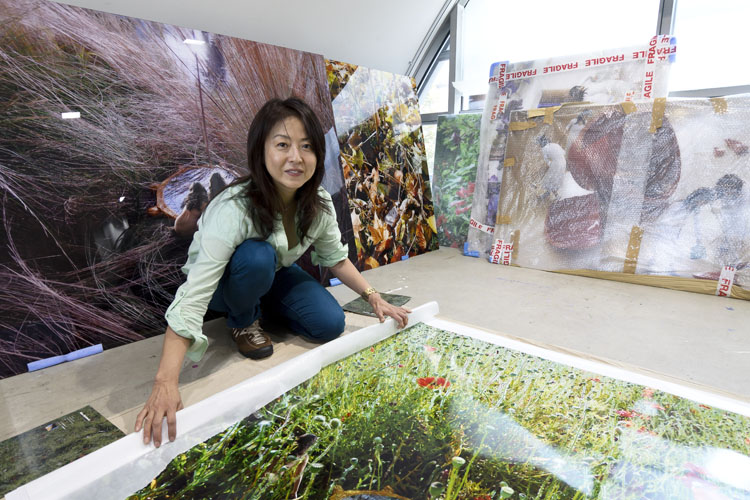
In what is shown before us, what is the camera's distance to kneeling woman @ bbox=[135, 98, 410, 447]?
1.09m

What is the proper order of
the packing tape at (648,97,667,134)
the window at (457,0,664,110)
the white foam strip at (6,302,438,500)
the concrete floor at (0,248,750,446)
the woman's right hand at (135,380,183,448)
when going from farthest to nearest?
the window at (457,0,664,110) → the packing tape at (648,97,667,134) → the concrete floor at (0,248,750,446) → the woman's right hand at (135,380,183,448) → the white foam strip at (6,302,438,500)

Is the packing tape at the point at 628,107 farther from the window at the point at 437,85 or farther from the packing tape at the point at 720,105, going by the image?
the window at the point at 437,85

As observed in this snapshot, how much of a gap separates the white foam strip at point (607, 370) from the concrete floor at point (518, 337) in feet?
0.31

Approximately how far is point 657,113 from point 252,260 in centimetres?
231

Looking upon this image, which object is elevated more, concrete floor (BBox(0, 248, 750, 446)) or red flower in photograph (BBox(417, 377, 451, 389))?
red flower in photograph (BBox(417, 377, 451, 389))

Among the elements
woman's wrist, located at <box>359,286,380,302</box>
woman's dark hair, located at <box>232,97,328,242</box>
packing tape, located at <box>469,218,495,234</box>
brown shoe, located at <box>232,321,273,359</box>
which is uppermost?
woman's dark hair, located at <box>232,97,328,242</box>

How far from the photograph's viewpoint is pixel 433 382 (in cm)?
122

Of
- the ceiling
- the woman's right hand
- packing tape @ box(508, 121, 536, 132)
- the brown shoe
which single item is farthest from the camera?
packing tape @ box(508, 121, 536, 132)

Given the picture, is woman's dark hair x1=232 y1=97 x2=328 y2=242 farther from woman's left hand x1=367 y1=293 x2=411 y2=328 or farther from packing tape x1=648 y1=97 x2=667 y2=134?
packing tape x1=648 y1=97 x2=667 y2=134

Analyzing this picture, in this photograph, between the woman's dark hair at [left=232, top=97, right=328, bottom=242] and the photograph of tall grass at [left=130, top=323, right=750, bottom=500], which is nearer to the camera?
the photograph of tall grass at [left=130, top=323, right=750, bottom=500]

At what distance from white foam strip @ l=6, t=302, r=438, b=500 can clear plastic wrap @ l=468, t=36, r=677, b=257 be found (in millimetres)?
2067

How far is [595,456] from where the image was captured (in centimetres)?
93

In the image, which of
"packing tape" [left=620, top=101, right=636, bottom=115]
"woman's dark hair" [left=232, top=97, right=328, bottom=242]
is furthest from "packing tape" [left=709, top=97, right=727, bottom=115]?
"woman's dark hair" [left=232, top=97, right=328, bottom=242]

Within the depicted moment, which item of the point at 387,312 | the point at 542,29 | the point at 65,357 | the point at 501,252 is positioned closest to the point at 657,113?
the point at 501,252
